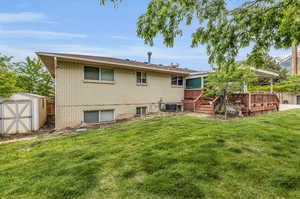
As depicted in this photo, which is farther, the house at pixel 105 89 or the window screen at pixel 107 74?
the window screen at pixel 107 74

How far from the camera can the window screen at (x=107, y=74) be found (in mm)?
8258

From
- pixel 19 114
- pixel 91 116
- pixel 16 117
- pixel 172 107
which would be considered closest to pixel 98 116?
pixel 91 116

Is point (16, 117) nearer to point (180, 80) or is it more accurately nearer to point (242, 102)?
point (180, 80)

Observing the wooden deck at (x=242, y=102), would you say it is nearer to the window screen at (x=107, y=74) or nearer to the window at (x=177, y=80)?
the window at (x=177, y=80)

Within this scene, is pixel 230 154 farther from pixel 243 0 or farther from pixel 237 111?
pixel 237 111

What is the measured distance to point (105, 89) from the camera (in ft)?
27.4

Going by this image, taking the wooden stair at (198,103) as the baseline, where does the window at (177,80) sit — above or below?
above

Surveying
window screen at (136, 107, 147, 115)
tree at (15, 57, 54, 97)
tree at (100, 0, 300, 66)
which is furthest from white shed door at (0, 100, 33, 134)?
tree at (15, 57, 54, 97)

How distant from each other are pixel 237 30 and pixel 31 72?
17.1 m

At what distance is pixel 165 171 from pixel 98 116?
262 inches

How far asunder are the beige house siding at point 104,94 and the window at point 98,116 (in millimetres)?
250

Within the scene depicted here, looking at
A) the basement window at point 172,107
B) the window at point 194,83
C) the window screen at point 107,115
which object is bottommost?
the window screen at point 107,115

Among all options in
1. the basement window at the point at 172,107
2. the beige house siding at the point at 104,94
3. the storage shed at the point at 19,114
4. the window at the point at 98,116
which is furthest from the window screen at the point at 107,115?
the basement window at the point at 172,107

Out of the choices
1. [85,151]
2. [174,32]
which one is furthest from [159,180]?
[174,32]
